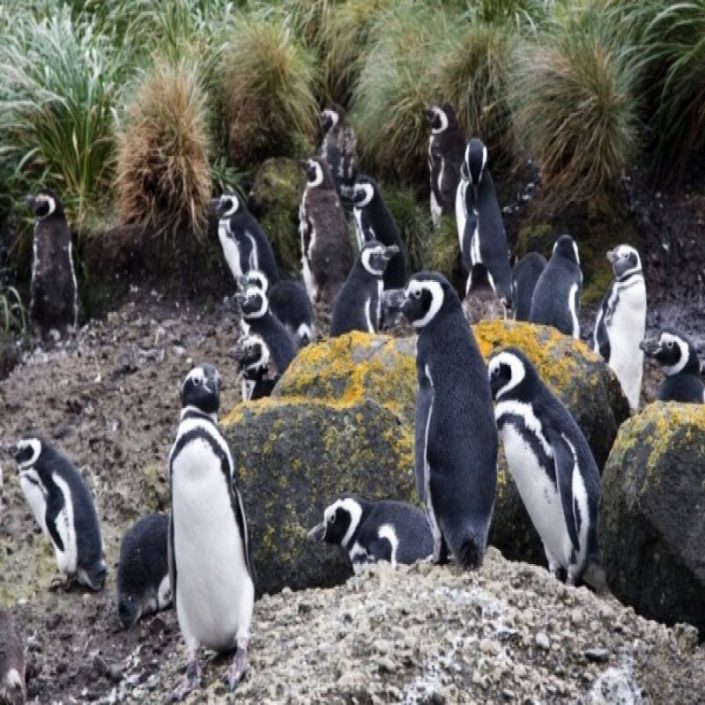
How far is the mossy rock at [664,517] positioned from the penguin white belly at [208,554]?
4.76 feet

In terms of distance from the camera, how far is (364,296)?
10680 mm

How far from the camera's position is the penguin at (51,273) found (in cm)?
1276

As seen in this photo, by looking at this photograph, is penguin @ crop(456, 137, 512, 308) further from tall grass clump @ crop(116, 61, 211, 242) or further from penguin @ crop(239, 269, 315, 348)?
tall grass clump @ crop(116, 61, 211, 242)

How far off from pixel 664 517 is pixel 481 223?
5525 mm

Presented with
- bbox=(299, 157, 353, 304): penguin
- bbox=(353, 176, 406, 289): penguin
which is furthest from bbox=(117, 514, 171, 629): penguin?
bbox=(299, 157, 353, 304): penguin

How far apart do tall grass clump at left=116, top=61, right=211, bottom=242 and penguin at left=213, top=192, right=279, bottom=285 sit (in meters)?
0.46

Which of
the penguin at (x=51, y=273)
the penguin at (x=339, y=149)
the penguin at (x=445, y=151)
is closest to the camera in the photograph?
the penguin at (x=445, y=151)

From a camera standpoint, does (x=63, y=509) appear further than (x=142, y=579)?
Yes

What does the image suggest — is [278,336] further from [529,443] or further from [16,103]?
[16,103]

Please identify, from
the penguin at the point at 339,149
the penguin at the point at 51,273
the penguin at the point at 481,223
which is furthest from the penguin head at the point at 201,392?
the penguin at the point at 339,149

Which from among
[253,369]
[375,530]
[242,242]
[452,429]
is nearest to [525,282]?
[253,369]

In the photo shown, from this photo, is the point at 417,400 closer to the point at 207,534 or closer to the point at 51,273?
the point at 207,534

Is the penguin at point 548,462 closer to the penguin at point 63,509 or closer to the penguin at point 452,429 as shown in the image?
the penguin at point 452,429

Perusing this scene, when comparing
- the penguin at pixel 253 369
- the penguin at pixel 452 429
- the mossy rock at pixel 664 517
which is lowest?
the penguin at pixel 253 369
